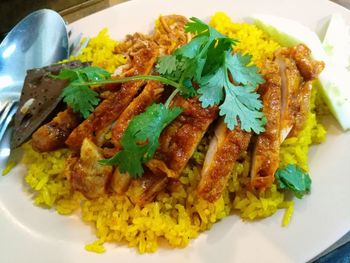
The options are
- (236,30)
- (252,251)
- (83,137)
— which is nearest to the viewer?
(252,251)

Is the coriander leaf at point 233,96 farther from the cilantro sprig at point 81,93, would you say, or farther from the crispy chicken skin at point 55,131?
the crispy chicken skin at point 55,131

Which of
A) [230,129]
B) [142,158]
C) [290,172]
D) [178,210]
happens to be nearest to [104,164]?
[142,158]

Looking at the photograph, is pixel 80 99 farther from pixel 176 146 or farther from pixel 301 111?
pixel 301 111

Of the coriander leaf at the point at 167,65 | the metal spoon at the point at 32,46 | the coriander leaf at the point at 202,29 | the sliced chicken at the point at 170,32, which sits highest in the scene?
the coriander leaf at the point at 202,29

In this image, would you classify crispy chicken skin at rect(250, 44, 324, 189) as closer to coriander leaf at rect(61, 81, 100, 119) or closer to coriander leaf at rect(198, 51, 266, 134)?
coriander leaf at rect(198, 51, 266, 134)

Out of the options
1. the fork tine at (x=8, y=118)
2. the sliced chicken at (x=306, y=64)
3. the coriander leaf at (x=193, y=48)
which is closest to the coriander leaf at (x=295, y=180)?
the sliced chicken at (x=306, y=64)

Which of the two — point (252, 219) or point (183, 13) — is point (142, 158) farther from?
point (183, 13)

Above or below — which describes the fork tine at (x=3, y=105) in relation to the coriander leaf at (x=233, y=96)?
below

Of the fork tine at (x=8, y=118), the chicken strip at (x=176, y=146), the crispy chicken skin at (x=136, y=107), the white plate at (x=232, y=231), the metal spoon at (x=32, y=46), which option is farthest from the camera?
the metal spoon at (x=32, y=46)
